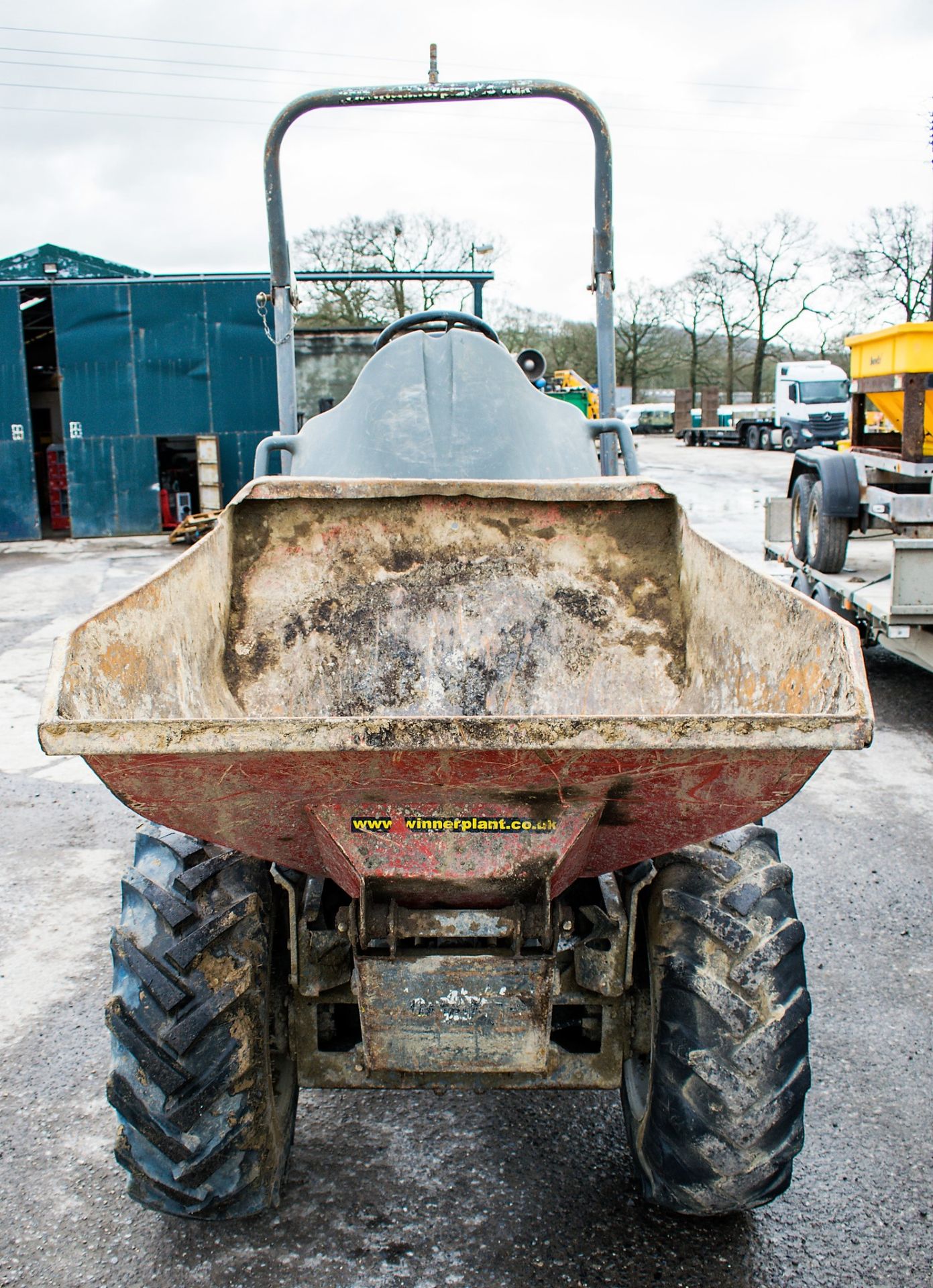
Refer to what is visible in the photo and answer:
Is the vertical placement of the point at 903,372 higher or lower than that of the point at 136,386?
lower

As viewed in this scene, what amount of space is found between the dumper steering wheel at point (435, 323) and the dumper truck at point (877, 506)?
8.86 ft

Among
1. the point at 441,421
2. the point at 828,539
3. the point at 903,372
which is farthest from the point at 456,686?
the point at 903,372

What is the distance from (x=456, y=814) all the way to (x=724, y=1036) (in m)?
0.76

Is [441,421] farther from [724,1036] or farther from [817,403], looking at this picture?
[817,403]

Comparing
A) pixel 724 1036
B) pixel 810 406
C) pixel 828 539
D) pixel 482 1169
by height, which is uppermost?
pixel 810 406

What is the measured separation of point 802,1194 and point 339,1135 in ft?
3.89

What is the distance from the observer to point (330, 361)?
1336cm

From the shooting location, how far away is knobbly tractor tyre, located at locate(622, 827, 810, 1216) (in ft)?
6.98

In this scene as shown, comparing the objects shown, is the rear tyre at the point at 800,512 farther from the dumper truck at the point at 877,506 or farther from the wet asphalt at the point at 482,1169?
the wet asphalt at the point at 482,1169

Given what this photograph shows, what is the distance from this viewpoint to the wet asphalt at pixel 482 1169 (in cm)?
236

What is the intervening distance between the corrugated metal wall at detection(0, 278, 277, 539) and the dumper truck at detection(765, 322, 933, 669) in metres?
9.64

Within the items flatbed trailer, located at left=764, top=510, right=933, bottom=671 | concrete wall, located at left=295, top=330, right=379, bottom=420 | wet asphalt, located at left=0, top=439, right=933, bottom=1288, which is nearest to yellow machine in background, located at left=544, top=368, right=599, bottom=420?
concrete wall, located at left=295, top=330, right=379, bottom=420

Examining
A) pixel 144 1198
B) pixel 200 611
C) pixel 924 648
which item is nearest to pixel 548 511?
pixel 200 611

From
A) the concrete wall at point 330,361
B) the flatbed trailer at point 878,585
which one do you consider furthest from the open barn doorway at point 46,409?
the flatbed trailer at point 878,585
